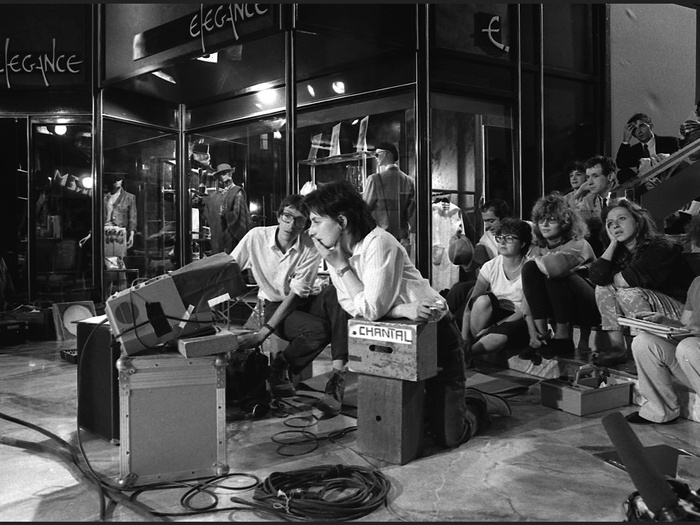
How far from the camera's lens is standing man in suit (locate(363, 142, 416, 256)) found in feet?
19.7

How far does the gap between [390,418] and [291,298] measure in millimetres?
1524

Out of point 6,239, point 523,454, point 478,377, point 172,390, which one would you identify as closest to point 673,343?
point 523,454

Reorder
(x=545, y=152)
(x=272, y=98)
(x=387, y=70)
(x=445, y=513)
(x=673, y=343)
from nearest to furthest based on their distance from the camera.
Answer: (x=445, y=513)
(x=673, y=343)
(x=387, y=70)
(x=545, y=152)
(x=272, y=98)

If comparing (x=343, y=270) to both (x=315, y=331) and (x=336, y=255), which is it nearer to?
(x=336, y=255)

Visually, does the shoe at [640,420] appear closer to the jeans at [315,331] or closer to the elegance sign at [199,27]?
the jeans at [315,331]

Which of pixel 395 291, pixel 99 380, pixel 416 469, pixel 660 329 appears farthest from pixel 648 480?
pixel 99 380

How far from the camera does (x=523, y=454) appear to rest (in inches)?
117

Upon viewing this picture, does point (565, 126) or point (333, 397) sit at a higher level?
point (565, 126)

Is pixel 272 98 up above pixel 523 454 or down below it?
above

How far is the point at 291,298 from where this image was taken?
13.8 ft

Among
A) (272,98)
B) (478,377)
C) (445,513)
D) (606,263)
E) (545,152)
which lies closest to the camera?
(445,513)

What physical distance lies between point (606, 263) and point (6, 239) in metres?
7.26

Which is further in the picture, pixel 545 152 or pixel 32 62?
pixel 32 62

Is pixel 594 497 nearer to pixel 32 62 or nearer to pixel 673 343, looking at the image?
pixel 673 343
